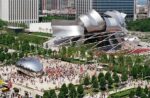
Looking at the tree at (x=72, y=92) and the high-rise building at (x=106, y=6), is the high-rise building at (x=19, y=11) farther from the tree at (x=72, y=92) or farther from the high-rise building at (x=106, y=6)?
the tree at (x=72, y=92)

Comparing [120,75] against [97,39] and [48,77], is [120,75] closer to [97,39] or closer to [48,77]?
[48,77]

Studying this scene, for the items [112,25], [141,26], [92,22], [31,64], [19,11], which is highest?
[92,22]

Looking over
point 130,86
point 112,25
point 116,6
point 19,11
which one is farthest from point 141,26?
point 130,86

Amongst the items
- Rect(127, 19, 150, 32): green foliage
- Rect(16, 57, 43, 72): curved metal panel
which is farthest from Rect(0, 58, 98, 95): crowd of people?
Rect(127, 19, 150, 32): green foliage

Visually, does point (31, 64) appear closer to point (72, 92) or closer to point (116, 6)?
point (72, 92)

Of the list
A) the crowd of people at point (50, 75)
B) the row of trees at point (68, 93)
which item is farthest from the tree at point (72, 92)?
the crowd of people at point (50, 75)

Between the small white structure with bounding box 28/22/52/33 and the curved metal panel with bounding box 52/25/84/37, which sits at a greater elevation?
the curved metal panel with bounding box 52/25/84/37

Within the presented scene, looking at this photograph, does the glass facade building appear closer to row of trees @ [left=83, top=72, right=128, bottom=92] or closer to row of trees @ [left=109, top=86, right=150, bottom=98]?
row of trees @ [left=83, top=72, right=128, bottom=92]

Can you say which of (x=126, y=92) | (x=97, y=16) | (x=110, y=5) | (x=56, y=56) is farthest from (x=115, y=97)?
(x=110, y=5)
